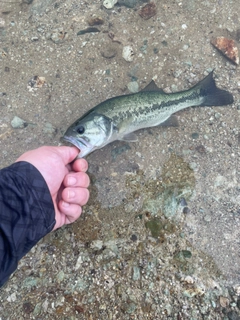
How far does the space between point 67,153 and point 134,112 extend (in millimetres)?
1213

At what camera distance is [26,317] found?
135 inches

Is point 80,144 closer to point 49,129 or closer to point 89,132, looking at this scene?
point 89,132

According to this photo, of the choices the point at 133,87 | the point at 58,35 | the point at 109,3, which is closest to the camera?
the point at 133,87

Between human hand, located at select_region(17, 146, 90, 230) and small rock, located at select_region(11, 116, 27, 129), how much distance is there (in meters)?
1.28

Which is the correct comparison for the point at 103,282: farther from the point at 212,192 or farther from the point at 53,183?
the point at 212,192

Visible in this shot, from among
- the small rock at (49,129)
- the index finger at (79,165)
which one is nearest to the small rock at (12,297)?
the index finger at (79,165)

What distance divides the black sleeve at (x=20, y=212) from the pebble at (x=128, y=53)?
267 cm

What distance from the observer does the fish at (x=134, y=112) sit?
3.82 m

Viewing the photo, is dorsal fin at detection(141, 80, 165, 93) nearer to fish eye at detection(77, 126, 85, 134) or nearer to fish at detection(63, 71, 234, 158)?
fish at detection(63, 71, 234, 158)

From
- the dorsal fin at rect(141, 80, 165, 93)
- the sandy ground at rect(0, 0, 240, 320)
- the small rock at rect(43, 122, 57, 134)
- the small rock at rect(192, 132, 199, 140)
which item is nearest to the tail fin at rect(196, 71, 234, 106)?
the sandy ground at rect(0, 0, 240, 320)

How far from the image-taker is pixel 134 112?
4250 mm

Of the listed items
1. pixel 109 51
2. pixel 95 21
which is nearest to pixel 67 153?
pixel 109 51

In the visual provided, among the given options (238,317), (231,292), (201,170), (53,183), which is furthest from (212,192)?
(53,183)

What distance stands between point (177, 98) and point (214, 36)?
147 centimetres
